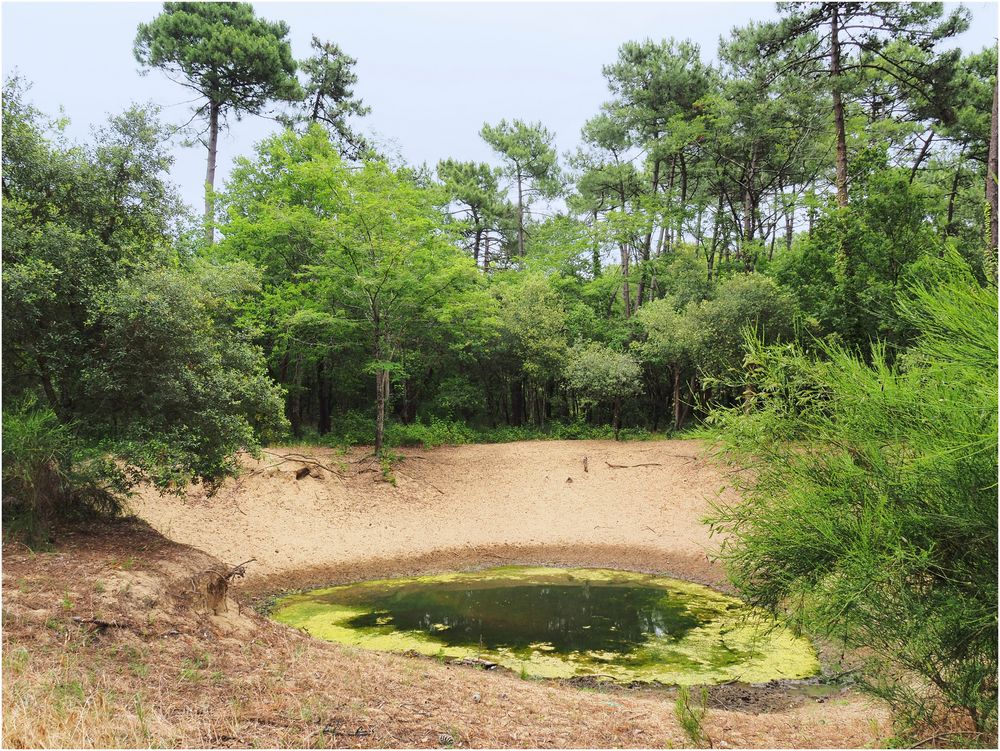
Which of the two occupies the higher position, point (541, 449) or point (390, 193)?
point (390, 193)

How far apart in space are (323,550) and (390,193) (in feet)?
32.4

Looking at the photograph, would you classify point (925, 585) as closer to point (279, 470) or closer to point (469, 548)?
point (469, 548)

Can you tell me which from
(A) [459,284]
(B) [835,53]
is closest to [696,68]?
(B) [835,53]

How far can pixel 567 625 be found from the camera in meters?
10.4

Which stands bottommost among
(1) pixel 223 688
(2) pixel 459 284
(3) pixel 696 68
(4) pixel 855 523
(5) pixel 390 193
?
(1) pixel 223 688

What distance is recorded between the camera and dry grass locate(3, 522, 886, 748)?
4543mm

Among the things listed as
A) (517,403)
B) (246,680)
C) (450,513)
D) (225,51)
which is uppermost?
(225,51)

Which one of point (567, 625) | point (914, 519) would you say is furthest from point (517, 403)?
point (914, 519)

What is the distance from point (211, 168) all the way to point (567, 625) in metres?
20.7

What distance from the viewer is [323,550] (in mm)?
13867

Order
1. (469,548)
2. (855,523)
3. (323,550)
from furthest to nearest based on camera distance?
1. (469,548)
2. (323,550)
3. (855,523)

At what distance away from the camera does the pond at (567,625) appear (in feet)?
28.5

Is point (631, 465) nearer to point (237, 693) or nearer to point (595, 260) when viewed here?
point (237, 693)

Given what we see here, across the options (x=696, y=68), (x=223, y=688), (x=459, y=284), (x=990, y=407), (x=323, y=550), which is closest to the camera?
(x=990, y=407)
